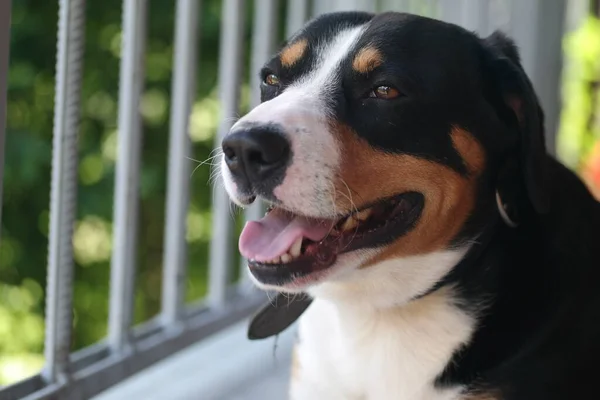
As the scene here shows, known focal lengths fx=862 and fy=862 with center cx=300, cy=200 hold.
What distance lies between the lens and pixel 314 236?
1.53m

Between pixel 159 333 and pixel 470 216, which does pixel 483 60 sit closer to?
pixel 470 216

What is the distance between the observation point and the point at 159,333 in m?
2.33

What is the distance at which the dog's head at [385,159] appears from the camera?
1.45 m

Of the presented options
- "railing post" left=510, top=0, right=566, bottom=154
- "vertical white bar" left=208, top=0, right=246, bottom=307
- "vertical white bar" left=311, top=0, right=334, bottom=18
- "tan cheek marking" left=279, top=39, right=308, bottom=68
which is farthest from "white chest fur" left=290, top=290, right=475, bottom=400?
"railing post" left=510, top=0, right=566, bottom=154

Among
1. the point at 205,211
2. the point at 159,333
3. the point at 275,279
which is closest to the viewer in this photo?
the point at 275,279

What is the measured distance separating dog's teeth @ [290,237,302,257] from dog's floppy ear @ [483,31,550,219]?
42 centimetres

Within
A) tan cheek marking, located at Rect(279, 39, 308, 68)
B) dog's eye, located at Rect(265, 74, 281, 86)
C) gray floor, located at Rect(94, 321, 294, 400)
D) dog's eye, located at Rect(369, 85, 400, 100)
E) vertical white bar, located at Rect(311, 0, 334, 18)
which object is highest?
vertical white bar, located at Rect(311, 0, 334, 18)

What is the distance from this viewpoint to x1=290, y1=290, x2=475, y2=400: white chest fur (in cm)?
163

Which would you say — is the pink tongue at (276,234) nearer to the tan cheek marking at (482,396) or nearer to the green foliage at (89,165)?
the tan cheek marking at (482,396)

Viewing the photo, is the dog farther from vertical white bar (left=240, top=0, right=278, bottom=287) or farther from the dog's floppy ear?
vertical white bar (left=240, top=0, right=278, bottom=287)

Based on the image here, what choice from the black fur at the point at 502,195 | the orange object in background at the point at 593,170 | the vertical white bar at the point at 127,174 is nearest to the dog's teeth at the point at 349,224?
the black fur at the point at 502,195

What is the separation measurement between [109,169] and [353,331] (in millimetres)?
1739

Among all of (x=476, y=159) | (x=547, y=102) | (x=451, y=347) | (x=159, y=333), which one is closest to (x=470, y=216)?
(x=476, y=159)

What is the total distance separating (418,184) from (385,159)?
0.08m
